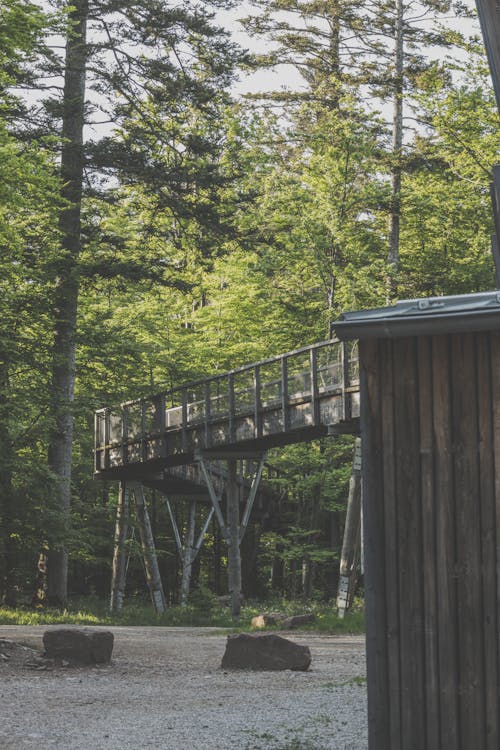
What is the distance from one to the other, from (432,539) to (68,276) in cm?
1796

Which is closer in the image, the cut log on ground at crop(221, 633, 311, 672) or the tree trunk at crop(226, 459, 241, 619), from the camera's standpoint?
the cut log on ground at crop(221, 633, 311, 672)

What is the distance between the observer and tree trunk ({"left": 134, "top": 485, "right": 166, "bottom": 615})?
2708 centimetres

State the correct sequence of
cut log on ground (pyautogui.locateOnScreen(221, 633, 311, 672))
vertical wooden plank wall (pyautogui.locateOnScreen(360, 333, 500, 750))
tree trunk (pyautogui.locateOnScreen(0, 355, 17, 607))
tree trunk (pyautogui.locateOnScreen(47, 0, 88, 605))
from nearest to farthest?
vertical wooden plank wall (pyautogui.locateOnScreen(360, 333, 500, 750)), cut log on ground (pyautogui.locateOnScreen(221, 633, 311, 672)), tree trunk (pyautogui.locateOnScreen(0, 355, 17, 607)), tree trunk (pyautogui.locateOnScreen(47, 0, 88, 605))

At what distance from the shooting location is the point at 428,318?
6398 mm

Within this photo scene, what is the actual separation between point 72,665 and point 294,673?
278 cm

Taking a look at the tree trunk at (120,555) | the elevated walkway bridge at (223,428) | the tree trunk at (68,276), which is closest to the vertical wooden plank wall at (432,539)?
the elevated walkway bridge at (223,428)

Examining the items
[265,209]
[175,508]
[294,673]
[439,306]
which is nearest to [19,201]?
[294,673]

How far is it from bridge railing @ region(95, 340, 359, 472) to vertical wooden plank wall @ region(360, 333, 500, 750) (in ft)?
41.3

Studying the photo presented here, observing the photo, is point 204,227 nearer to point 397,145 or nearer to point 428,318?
point 397,145

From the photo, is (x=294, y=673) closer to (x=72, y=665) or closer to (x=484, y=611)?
(x=72, y=665)

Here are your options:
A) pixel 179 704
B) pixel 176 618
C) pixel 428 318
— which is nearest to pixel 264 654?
pixel 179 704

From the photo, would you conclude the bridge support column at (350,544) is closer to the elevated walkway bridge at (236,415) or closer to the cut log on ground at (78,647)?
the elevated walkway bridge at (236,415)

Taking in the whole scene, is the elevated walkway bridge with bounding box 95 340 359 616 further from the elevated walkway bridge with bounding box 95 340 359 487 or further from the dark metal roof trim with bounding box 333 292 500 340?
the dark metal roof trim with bounding box 333 292 500 340

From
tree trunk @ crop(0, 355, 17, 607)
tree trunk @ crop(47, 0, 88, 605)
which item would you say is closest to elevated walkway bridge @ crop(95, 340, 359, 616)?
tree trunk @ crop(47, 0, 88, 605)
